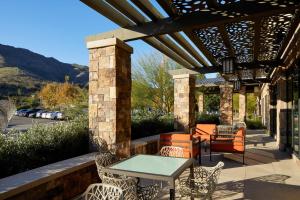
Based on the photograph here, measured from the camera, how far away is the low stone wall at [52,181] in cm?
325

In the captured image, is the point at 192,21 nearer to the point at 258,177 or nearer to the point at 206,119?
the point at 258,177

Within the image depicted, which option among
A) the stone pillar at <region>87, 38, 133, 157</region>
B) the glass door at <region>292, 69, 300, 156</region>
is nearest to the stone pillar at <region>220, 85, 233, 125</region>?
the glass door at <region>292, 69, 300, 156</region>

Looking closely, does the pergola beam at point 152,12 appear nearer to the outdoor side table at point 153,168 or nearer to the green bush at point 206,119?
the outdoor side table at point 153,168

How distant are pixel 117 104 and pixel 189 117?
5500 millimetres

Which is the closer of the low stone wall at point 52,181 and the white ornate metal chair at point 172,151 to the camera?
the low stone wall at point 52,181

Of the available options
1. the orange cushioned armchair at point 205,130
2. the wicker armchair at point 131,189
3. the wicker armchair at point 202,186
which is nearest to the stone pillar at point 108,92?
the wicker armchair at point 131,189

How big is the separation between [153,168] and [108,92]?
227 cm

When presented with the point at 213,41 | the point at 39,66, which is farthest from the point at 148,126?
the point at 39,66

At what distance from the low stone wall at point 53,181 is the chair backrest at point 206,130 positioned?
596cm

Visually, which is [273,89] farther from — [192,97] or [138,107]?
[138,107]

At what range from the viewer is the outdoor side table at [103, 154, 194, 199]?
324cm

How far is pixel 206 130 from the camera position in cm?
1020

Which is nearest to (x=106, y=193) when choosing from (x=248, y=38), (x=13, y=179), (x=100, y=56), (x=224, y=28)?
(x=13, y=179)

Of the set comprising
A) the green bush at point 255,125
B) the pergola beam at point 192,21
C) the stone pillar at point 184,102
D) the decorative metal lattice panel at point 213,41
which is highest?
the decorative metal lattice panel at point 213,41
